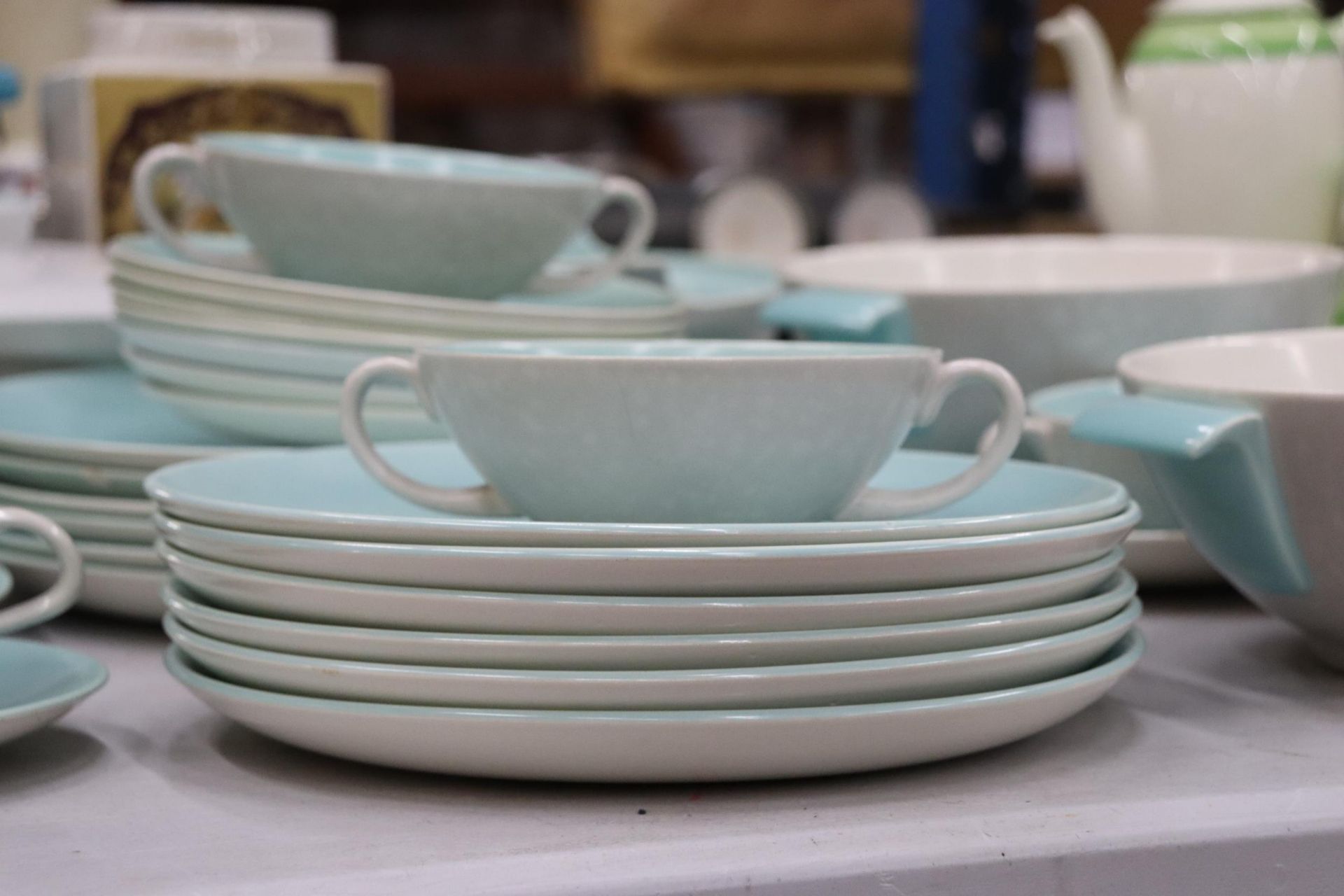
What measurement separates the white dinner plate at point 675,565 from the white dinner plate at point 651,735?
0.11 ft

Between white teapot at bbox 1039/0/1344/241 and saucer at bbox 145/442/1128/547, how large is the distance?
0.58m

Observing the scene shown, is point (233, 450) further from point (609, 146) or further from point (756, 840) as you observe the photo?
point (609, 146)

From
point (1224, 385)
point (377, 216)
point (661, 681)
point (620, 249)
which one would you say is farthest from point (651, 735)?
point (620, 249)

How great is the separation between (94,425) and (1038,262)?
0.55m

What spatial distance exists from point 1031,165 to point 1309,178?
6.35ft

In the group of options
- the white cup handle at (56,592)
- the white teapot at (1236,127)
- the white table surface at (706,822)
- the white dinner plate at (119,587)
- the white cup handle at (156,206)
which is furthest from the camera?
the white teapot at (1236,127)

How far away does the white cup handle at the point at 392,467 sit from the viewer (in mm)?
563

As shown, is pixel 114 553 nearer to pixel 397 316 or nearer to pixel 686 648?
pixel 397 316

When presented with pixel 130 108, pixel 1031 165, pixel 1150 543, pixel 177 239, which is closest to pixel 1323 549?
pixel 1150 543

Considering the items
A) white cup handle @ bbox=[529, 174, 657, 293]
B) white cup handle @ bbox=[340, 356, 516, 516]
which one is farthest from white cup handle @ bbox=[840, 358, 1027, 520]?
white cup handle @ bbox=[529, 174, 657, 293]

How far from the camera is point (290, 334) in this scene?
2.35 ft

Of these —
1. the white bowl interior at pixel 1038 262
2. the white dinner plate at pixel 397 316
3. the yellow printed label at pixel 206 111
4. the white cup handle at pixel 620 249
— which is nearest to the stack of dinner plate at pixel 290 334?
the white dinner plate at pixel 397 316

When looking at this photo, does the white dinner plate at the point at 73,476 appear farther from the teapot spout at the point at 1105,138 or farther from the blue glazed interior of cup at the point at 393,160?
the teapot spout at the point at 1105,138

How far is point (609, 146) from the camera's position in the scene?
3418mm
